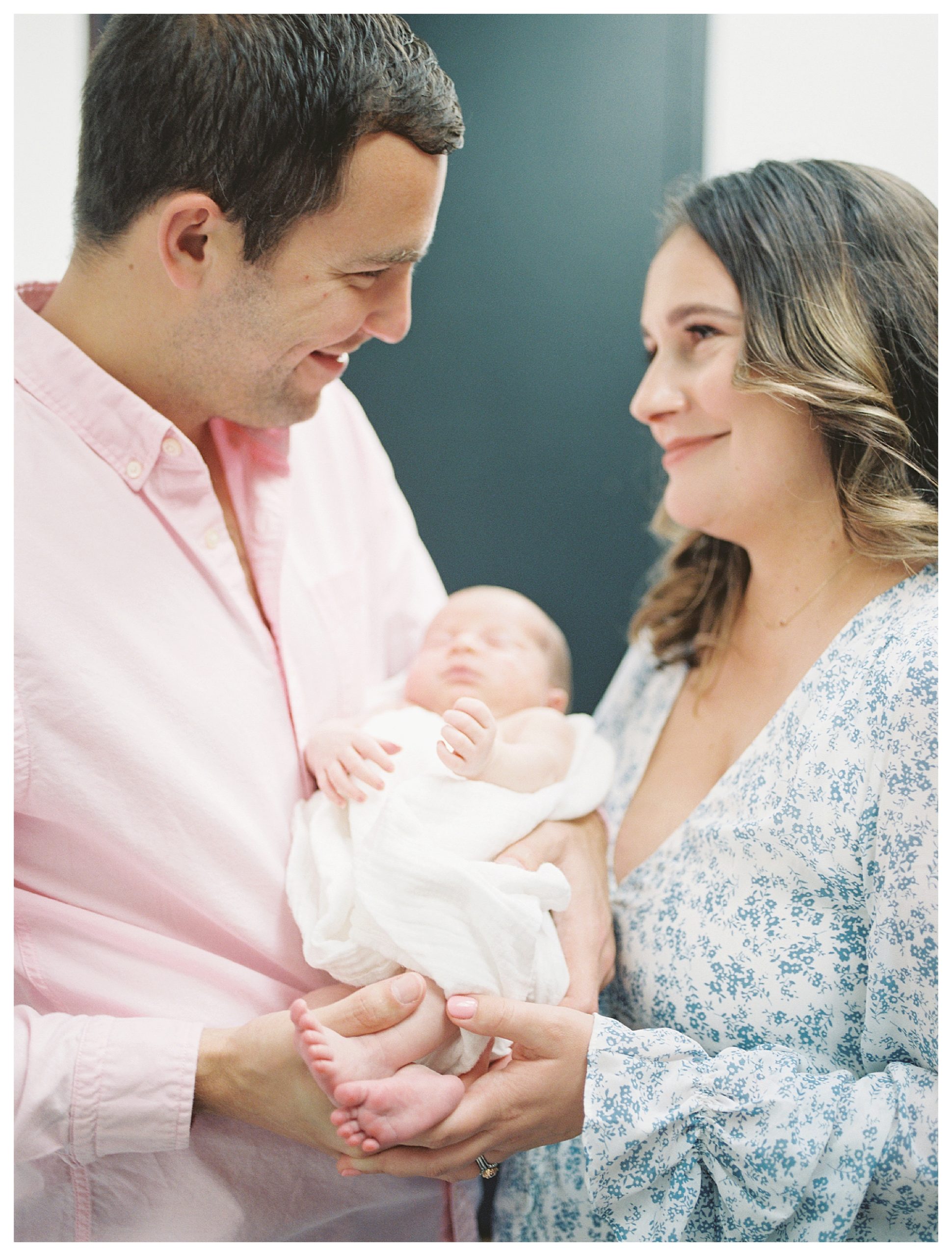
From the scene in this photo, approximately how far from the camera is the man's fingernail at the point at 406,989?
98cm

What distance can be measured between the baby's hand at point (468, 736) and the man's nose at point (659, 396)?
1.88ft

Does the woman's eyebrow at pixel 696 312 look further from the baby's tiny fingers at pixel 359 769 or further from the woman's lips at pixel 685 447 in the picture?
the baby's tiny fingers at pixel 359 769

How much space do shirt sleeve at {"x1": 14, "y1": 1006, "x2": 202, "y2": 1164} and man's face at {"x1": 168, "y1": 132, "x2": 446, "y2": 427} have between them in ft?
2.69

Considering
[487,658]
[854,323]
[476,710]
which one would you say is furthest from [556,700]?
[854,323]

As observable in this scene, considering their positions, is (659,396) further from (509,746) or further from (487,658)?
(509,746)

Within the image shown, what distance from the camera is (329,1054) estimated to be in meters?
0.92

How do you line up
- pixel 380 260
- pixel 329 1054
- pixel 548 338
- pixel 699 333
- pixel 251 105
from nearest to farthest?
pixel 329 1054, pixel 251 105, pixel 380 260, pixel 699 333, pixel 548 338

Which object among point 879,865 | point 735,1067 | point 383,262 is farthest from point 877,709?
point 383,262

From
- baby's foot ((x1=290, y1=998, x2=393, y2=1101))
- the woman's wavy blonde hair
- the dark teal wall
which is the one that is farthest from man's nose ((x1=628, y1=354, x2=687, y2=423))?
baby's foot ((x1=290, y1=998, x2=393, y2=1101))

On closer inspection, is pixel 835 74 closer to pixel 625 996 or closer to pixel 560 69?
pixel 560 69

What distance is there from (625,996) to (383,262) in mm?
1093

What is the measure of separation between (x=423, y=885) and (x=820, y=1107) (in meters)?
0.52

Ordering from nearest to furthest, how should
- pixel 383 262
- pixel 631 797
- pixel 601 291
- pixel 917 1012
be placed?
pixel 917 1012
pixel 383 262
pixel 631 797
pixel 601 291

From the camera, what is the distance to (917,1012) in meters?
1.02
